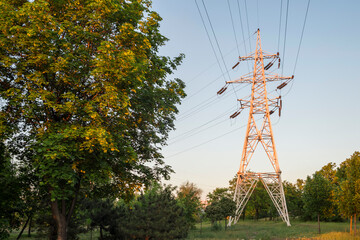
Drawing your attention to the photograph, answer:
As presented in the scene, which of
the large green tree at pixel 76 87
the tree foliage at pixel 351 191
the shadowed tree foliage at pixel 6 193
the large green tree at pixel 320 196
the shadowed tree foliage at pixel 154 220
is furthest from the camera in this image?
the large green tree at pixel 320 196

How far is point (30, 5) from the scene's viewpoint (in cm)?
1009

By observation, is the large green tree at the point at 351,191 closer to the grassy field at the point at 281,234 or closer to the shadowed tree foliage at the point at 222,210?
the grassy field at the point at 281,234

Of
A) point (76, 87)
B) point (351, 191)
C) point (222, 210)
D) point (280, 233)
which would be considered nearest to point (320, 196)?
point (351, 191)

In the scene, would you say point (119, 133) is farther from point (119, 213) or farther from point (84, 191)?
point (119, 213)

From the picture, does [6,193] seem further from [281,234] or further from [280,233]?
[280,233]

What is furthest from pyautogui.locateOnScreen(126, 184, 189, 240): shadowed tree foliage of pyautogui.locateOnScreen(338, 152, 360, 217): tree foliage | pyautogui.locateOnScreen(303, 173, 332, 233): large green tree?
pyautogui.locateOnScreen(303, 173, 332, 233): large green tree

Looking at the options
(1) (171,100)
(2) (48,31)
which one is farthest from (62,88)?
(1) (171,100)

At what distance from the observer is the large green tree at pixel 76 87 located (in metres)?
10.3

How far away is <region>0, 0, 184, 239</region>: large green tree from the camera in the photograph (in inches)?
406

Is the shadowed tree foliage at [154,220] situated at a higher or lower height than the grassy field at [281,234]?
higher

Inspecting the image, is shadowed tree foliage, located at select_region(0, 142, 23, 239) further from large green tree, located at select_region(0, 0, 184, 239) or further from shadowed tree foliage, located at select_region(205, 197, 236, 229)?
shadowed tree foliage, located at select_region(205, 197, 236, 229)

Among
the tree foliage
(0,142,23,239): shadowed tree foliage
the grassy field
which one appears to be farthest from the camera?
the tree foliage

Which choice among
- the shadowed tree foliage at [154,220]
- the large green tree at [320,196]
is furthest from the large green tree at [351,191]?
the shadowed tree foliage at [154,220]

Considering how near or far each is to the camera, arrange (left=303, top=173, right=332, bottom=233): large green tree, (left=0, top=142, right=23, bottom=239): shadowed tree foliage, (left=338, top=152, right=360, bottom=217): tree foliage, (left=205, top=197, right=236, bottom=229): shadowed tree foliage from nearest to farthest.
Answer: (left=0, top=142, right=23, bottom=239): shadowed tree foliage → (left=338, top=152, right=360, bottom=217): tree foliage → (left=303, top=173, right=332, bottom=233): large green tree → (left=205, top=197, right=236, bottom=229): shadowed tree foliage
